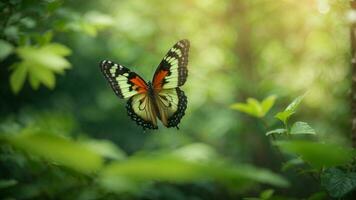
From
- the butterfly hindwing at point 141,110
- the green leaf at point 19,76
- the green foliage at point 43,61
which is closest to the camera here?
the green foliage at point 43,61

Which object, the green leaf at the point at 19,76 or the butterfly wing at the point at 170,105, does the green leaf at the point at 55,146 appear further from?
the butterfly wing at the point at 170,105

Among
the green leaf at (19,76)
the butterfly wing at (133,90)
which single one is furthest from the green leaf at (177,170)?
the butterfly wing at (133,90)

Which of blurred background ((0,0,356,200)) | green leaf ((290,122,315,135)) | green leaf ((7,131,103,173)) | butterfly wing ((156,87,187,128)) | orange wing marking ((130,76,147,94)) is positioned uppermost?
blurred background ((0,0,356,200))

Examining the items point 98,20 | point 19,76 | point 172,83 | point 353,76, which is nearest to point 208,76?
point 172,83

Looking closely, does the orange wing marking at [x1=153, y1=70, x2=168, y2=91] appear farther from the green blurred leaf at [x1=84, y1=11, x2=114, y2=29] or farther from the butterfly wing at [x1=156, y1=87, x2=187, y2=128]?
the green blurred leaf at [x1=84, y1=11, x2=114, y2=29]

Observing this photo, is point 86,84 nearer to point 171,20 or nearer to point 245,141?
point 171,20

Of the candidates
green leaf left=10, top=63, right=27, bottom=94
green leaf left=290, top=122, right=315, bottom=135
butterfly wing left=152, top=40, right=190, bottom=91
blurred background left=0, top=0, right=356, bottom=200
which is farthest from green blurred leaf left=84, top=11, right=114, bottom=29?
green leaf left=290, top=122, right=315, bottom=135
